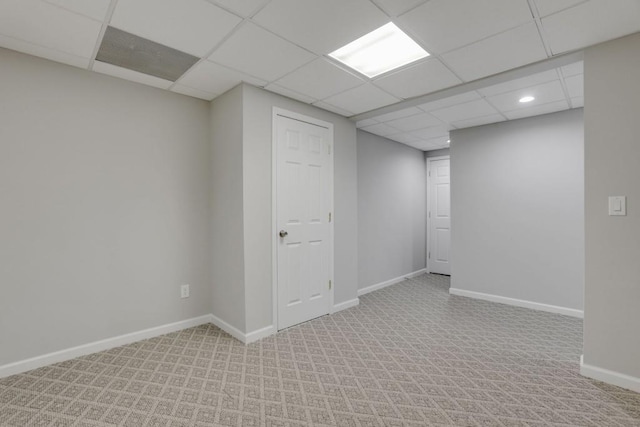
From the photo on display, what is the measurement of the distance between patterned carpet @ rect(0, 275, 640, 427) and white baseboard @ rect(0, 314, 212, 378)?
7cm

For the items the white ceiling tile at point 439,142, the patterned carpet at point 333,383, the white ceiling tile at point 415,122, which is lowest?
the patterned carpet at point 333,383

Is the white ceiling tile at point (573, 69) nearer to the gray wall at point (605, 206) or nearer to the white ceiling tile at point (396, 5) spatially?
the gray wall at point (605, 206)

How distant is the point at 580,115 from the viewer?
3.49 metres

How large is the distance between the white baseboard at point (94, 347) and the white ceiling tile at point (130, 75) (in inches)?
93.1

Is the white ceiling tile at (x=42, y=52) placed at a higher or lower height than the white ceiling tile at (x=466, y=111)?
higher

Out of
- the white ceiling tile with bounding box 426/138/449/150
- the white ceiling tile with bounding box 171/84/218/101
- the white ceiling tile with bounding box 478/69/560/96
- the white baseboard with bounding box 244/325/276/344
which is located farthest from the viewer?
the white ceiling tile with bounding box 426/138/449/150

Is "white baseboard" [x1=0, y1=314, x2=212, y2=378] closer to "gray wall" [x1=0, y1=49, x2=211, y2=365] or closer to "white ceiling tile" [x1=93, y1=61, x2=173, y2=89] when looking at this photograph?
"gray wall" [x1=0, y1=49, x2=211, y2=365]

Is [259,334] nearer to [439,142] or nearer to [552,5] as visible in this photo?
[552,5]

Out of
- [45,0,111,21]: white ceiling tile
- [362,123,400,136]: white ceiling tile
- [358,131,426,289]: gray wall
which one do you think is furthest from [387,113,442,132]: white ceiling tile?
[45,0,111,21]: white ceiling tile

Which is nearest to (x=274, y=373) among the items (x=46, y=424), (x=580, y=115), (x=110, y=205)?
(x=46, y=424)

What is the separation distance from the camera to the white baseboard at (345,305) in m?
3.65

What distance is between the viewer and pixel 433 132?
15.0 ft

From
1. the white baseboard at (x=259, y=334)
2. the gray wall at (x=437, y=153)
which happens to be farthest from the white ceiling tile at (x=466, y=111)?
the white baseboard at (x=259, y=334)

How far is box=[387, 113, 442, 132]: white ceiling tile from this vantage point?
12.5ft
